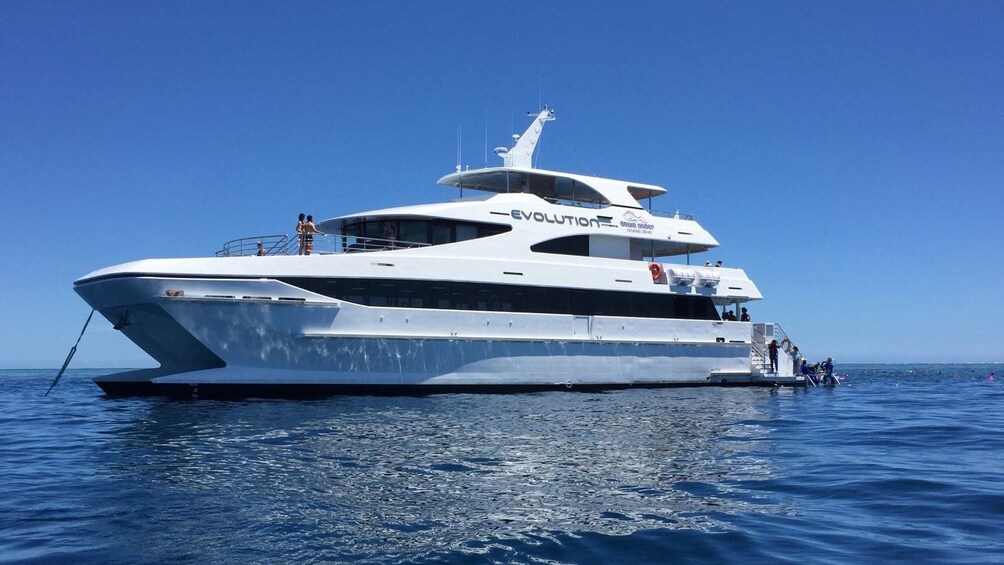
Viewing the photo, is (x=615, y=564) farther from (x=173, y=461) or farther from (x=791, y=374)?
(x=791, y=374)

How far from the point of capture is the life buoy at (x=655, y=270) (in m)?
22.0

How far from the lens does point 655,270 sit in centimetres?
2208

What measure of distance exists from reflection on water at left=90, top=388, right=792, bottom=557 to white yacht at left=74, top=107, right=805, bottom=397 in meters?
2.10

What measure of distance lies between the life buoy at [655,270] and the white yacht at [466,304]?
0.13 ft

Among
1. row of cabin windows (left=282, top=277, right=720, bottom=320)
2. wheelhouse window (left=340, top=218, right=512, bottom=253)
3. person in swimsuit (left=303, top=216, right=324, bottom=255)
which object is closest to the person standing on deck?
row of cabin windows (left=282, top=277, right=720, bottom=320)

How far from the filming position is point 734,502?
6.98 m

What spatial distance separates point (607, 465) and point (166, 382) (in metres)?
11.0

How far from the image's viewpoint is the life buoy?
22031mm

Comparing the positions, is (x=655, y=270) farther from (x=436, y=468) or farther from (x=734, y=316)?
(x=436, y=468)

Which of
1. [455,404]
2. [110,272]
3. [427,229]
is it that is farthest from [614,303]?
[110,272]

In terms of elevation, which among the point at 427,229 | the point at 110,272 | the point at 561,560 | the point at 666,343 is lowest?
the point at 561,560

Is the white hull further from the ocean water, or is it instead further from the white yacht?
the ocean water

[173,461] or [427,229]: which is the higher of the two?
[427,229]

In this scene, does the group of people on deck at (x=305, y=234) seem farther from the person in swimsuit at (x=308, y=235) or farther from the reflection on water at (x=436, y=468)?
the reflection on water at (x=436, y=468)
